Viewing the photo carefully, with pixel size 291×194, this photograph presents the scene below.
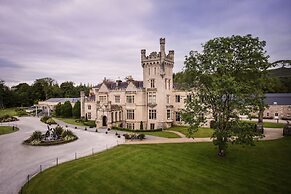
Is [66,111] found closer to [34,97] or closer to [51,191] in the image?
[34,97]

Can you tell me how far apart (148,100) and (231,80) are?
95.0 ft

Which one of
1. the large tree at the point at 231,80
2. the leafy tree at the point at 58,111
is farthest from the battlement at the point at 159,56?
the leafy tree at the point at 58,111

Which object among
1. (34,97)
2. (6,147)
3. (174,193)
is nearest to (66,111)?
(6,147)

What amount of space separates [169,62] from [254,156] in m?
27.7

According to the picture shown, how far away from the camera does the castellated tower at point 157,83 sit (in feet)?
155

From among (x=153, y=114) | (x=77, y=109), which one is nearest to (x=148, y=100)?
(x=153, y=114)

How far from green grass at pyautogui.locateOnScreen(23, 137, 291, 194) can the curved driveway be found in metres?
1.90

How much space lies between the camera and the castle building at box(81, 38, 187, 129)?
4791 cm

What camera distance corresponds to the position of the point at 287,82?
76.4 metres

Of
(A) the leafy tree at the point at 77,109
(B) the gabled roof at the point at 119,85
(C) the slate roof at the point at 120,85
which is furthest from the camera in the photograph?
(A) the leafy tree at the point at 77,109

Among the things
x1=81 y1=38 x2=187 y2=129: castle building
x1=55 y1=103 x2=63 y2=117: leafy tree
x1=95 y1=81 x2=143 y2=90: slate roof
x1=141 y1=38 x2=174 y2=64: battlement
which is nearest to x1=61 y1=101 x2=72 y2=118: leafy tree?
x1=55 y1=103 x2=63 y2=117: leafy tree

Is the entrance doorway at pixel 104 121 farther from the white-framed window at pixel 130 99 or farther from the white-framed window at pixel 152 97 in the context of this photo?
the white-framed window at pixel 152 97

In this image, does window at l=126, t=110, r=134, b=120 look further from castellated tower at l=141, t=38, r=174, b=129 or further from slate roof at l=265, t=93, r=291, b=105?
slate roof at l=265, t=93, r=291, b=105

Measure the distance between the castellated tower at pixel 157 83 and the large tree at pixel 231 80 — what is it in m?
20.9
